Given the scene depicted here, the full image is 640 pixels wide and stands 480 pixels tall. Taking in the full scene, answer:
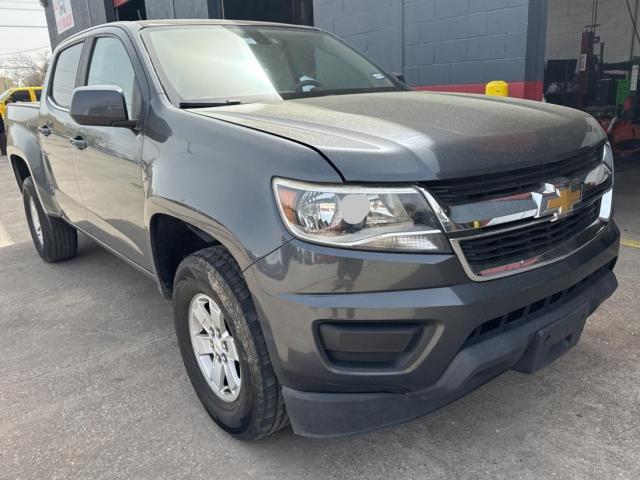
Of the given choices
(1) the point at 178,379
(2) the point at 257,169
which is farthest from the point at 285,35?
(1) the point at 178,379

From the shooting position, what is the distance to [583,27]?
537 inches

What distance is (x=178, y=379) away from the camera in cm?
292

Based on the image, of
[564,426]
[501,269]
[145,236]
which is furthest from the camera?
[145,236]

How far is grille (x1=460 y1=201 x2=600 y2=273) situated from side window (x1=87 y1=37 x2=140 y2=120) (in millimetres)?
1780

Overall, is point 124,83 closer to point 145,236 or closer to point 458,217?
point 145,236

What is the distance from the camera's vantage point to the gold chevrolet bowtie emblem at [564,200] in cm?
197

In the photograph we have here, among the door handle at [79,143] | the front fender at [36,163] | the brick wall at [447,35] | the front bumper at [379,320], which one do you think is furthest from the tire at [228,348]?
the brick wall at [447,35]

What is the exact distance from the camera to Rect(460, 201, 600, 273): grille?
5.92 ft

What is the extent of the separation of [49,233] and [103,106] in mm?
2597

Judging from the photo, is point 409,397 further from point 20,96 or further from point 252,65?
point 20,96

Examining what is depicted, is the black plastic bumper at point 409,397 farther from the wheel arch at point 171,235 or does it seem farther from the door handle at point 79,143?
the door handle at point 79,143

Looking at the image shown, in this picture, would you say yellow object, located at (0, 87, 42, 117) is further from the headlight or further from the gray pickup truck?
the headlight

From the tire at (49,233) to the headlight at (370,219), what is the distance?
143 inches

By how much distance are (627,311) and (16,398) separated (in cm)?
351
